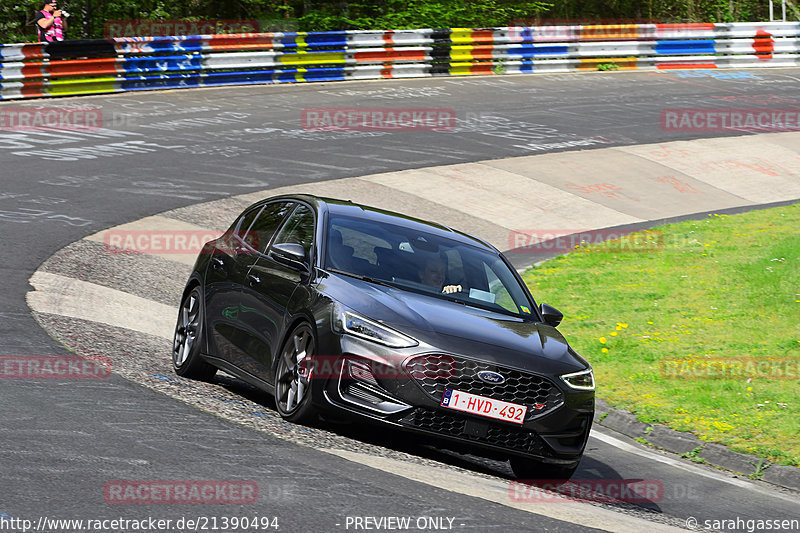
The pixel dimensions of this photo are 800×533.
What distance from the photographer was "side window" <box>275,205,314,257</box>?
8.61 metres

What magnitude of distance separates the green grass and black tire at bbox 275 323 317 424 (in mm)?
3638

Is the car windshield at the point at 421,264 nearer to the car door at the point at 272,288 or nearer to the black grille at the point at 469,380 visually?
the car door at the point at 272,288

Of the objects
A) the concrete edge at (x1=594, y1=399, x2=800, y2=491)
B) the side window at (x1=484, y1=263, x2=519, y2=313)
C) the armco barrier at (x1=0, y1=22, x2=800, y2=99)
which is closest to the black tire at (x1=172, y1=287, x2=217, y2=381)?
the side window at (x1=484, y1=263, x2=519, y2=313)

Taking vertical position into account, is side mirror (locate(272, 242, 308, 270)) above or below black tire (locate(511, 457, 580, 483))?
above

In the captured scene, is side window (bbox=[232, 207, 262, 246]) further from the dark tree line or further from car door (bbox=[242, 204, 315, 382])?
the dark tree line

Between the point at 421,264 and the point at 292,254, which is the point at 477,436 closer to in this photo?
the point at 421,264

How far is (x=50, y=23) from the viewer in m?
27.4

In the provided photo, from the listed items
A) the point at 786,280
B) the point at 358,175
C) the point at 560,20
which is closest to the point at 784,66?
the point at 560,20

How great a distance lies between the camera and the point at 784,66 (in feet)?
113

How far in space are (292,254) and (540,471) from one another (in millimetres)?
2368

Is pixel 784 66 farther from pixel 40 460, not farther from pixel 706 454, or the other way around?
pixel 40 460

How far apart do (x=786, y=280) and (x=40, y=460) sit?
10709 mm

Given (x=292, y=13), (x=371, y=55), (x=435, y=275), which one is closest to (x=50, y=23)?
(x=371, y=55)

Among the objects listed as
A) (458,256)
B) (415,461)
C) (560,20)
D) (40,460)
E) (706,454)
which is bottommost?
(706,454)
